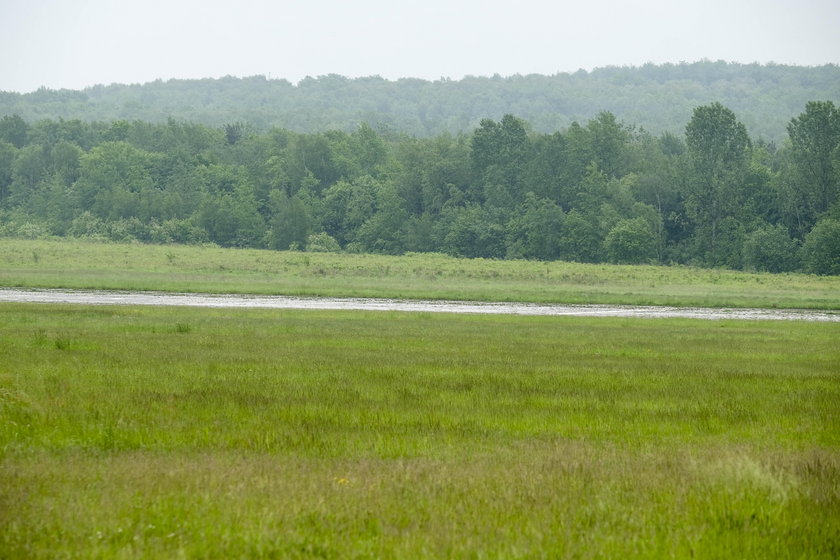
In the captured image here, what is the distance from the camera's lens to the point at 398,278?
87.6m

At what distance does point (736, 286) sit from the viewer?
84.2 meters

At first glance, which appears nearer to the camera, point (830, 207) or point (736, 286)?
point (736, 286)

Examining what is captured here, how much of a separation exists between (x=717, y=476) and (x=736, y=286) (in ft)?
250

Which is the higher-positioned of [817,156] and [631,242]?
[817,156]

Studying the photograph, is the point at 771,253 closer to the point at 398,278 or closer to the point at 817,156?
the point at 817,156

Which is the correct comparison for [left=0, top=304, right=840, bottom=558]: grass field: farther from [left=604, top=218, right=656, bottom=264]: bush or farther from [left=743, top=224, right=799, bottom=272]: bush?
[left=604, top=218, right=656, bottom=264]: bush

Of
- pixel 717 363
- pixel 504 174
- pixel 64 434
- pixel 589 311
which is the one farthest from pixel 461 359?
pixel 504 174

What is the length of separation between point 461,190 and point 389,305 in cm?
8897

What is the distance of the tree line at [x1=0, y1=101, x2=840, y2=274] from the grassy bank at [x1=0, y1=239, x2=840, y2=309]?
42.3 feet

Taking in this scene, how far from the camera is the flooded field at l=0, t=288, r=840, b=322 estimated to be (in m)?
50.1

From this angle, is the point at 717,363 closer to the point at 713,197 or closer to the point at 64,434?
the point at 64,434

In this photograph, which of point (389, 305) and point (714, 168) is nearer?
point (389, 305)

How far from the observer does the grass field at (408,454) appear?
9.05m

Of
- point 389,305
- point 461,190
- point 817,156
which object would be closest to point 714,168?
point 817,156
